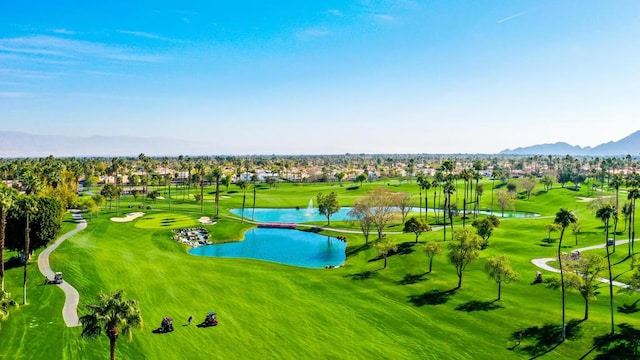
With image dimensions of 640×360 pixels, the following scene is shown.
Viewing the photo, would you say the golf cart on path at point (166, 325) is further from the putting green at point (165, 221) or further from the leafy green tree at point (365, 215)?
the putting green at point (165, 221)

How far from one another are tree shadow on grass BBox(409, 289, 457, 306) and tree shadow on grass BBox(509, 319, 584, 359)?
12388 mm

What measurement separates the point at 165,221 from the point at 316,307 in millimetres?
75371

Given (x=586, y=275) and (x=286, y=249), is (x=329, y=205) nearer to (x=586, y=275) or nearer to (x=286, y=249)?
(x=286, y=249)

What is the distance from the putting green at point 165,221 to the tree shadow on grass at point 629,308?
9825 cm

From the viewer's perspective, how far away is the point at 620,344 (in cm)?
4541

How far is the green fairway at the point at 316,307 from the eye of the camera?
150 ft

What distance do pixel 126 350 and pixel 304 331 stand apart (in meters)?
20.5

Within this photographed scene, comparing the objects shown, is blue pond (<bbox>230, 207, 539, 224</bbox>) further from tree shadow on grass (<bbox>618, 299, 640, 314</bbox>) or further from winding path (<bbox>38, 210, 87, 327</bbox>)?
tree shadow on grass (<bbox>618, 299, 640, 314</bbox>)

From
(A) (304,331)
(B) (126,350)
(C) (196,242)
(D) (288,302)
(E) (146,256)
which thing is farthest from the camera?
(C) (196,242)

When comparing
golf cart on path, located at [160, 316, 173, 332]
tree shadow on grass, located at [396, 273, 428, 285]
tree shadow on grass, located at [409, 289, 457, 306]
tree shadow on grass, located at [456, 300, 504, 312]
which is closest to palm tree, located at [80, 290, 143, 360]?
golf cart on path, located at [160, 316, 173, 332]

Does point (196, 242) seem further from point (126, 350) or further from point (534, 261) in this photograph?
point (534, 261)

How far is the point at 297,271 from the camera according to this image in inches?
3002

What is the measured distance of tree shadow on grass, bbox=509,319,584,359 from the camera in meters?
46.3

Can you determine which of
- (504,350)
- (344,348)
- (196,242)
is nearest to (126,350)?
(344,348)
